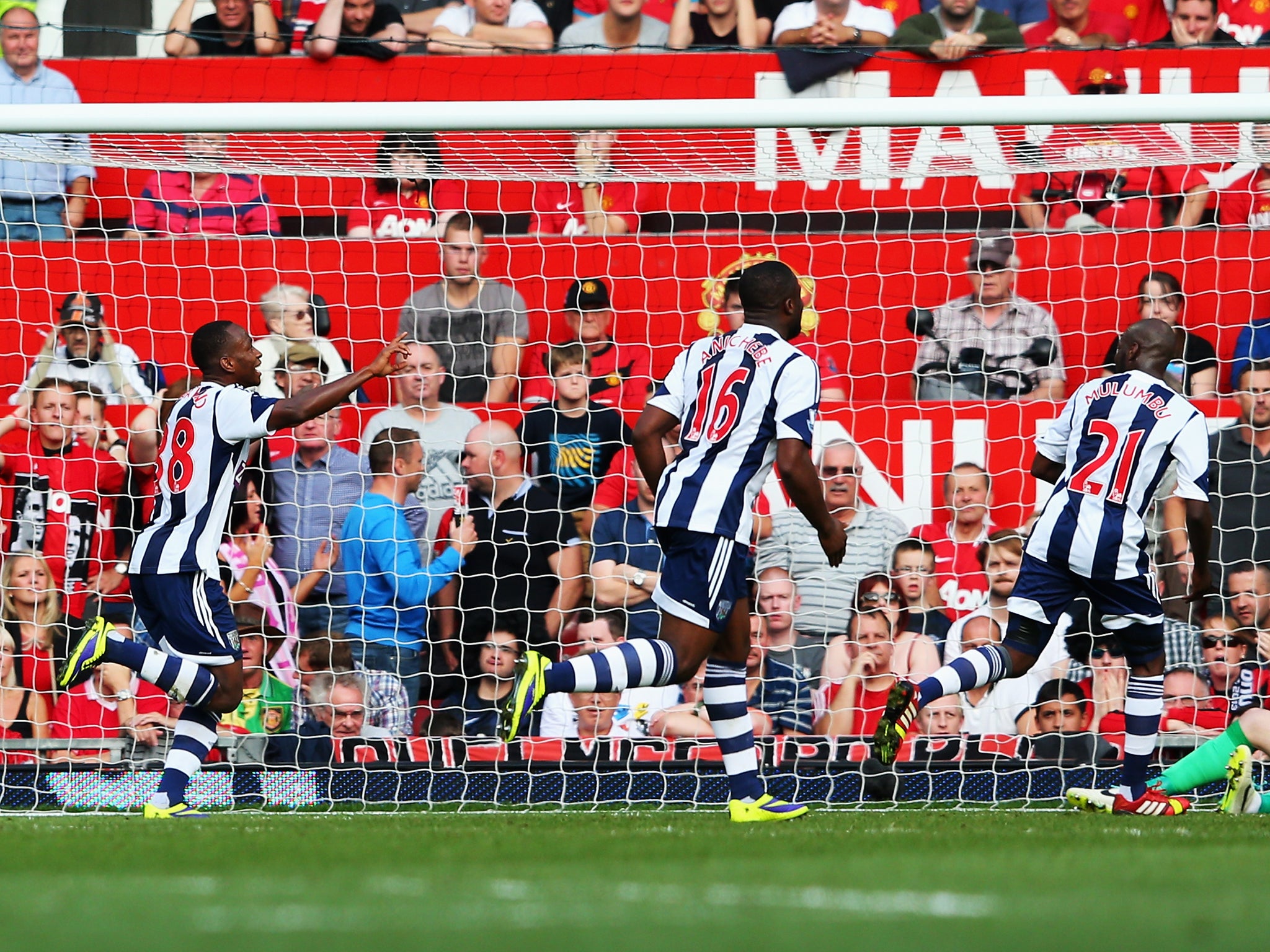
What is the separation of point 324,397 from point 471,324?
2756 mm

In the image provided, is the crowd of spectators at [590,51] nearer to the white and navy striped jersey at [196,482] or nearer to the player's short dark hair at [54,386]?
the player's short dark hair at [54,386]

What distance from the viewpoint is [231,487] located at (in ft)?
19.6

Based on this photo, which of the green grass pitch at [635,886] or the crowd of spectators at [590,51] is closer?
the green grass pitch at [635,886]

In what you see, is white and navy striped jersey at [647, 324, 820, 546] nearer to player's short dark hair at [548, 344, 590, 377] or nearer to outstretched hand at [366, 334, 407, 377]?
outstretched hand at [366, 334, 407, 377]

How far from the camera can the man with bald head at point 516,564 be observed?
7.80 metres

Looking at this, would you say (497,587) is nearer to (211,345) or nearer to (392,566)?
(392,566)

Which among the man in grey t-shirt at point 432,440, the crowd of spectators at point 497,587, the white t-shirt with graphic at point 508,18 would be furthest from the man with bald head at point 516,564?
the white t-shirt with graphic at point 508,18

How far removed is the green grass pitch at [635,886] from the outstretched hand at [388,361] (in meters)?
1.65

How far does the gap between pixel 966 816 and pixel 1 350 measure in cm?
595

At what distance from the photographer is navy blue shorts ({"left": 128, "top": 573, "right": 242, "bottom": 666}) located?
19.2ft

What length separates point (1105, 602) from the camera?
5.94 meters

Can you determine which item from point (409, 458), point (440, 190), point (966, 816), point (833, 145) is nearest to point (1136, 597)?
point (966, 816)

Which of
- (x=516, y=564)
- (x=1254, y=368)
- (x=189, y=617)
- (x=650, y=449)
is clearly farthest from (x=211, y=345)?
(x=1254, y=368)

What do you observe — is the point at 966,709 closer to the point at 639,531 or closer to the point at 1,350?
the point at 639,531
